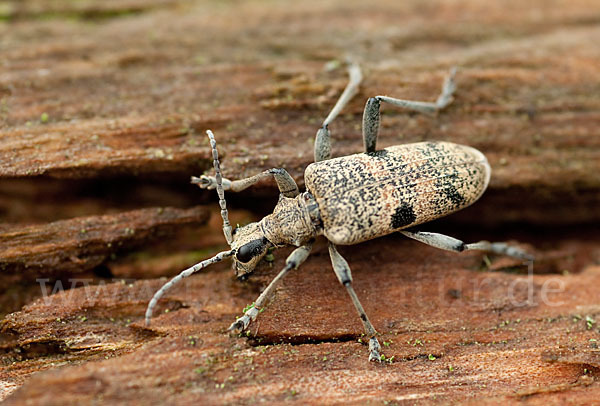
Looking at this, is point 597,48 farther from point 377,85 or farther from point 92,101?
point 92,101

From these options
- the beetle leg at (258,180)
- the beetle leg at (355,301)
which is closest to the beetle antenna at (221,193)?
the beetle leg at (258,180)

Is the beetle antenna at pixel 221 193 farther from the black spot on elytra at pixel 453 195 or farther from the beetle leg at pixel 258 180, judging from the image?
the black spot on elytra at pixel 453 195

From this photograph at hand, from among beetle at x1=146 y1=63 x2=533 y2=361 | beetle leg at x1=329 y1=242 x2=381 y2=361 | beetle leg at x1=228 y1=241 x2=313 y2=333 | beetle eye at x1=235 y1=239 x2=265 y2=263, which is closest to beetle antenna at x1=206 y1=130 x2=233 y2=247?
beetle at x1=146 y1=63 x2=533 y2=361

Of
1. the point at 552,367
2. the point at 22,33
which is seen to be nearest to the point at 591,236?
the point at 552,367

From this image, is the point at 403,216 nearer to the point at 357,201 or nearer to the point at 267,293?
the point at 357,201

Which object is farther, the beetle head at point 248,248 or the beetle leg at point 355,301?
the beetle head at point 248,248

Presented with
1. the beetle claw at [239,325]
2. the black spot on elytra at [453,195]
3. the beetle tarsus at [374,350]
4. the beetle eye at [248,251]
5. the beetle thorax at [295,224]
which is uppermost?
the black spot on elytra at [453,195]
